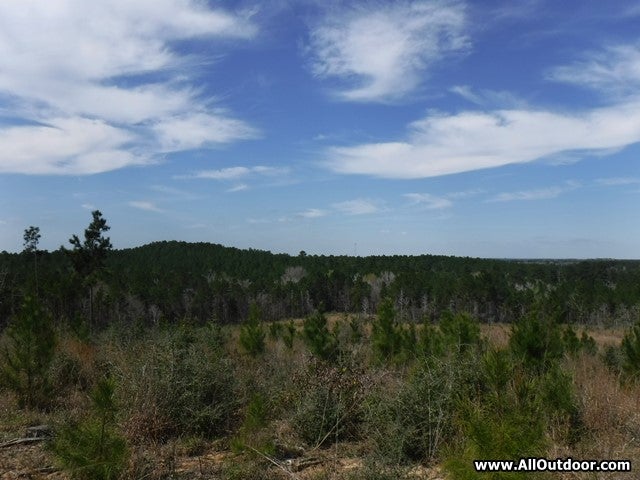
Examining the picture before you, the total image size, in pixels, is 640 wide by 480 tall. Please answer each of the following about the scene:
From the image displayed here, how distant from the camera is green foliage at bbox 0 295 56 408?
27.3 feet

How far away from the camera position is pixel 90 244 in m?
35.0

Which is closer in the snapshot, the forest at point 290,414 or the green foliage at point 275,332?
the forest at point 290,414

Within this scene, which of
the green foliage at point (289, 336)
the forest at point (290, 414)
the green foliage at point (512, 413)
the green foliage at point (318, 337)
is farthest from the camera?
the green foliage at point (289, 336)

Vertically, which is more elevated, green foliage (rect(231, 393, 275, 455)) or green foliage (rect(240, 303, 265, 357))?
green foliage (rect(231, 393, 275, 455))

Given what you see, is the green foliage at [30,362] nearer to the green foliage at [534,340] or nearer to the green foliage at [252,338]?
the green foliage at [534,340]

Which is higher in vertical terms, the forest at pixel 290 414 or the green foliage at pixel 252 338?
the forest at pixel 290 414

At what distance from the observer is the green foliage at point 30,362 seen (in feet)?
27.3

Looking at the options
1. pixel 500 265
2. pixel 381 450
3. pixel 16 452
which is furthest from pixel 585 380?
pixel 500 265

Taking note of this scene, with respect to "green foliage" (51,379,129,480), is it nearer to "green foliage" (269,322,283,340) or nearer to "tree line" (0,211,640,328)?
"green foliage" (269,322,283,340)

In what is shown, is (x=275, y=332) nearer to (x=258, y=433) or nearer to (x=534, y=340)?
(x=534, y=340)

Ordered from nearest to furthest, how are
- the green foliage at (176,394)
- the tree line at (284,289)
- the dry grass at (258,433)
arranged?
1. the dry grass at (258,433)
2. the green foliage at (176,394)
3. the tree line at (284,289)

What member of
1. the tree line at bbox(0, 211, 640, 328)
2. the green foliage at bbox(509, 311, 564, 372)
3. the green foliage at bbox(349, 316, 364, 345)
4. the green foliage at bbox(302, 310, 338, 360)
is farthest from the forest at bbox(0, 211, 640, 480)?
the tree line at bbox(0, 211, 640, 328)

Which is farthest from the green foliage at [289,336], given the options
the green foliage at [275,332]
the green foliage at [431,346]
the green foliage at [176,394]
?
the green foliage at [176,394]

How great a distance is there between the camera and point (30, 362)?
8422 mm
